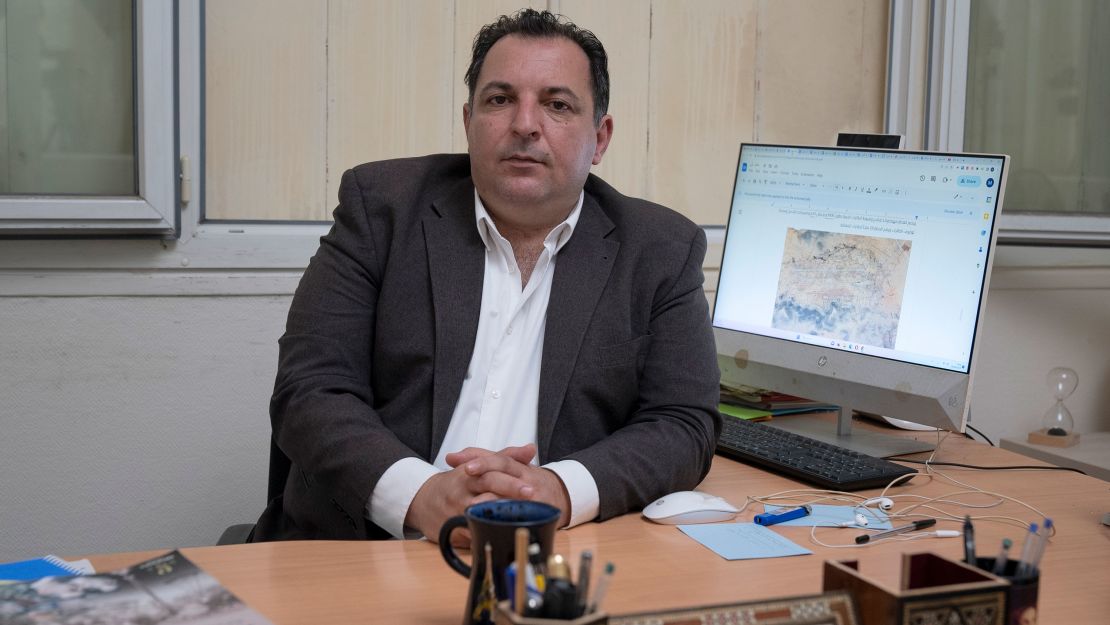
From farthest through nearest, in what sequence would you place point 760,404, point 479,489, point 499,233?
point 760,404
point 499,233
point 479,489

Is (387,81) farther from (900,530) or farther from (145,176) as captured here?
(900,530)

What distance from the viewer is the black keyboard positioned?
63.6 inches

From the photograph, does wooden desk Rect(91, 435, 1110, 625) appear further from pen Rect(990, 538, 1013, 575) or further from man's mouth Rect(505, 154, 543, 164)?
man's mouth Rect(505, 154, 543, 164)

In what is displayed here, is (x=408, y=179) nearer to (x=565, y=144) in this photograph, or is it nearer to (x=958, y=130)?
(x=565, y=144)

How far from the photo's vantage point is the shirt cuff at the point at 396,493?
1.40 metres

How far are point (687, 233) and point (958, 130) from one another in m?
1.36

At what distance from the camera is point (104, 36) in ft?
6.80

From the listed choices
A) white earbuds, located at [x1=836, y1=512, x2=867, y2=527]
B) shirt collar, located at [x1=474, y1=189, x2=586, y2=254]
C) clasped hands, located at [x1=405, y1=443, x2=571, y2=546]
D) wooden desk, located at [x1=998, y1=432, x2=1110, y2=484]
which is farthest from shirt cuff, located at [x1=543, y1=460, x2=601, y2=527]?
wooden desk, located at [x1=998, y1=432, x2=1110, y2=484]

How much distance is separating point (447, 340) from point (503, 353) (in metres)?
0.11

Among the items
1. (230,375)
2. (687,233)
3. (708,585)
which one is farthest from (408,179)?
(708,585)

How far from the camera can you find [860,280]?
1866 millimetres

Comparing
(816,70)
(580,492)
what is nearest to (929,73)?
(816,70)

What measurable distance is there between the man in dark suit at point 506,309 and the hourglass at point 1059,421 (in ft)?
4.29

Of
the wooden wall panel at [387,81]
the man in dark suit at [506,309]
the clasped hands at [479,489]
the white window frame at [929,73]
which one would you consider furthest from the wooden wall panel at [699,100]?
the clasped hands at [479,489]
